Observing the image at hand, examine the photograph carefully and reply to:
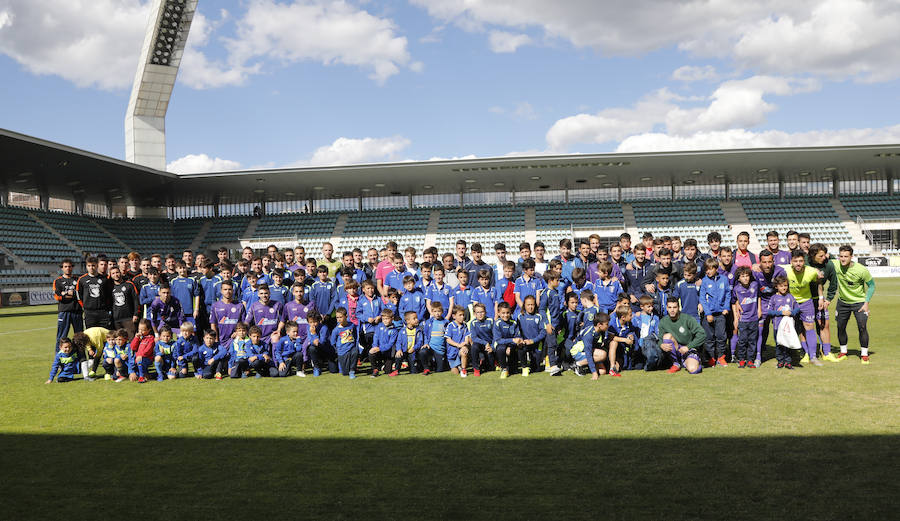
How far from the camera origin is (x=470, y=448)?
4.46 meters

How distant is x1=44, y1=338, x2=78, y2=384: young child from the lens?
25.8ft

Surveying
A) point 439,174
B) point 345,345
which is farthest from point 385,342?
point 439,174

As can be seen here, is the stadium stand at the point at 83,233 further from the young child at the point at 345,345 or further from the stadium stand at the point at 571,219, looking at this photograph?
the young child at the point at 345,345

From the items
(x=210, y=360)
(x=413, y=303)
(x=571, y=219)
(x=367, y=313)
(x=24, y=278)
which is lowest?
(x=210, y=360)

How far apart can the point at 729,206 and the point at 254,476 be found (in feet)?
126

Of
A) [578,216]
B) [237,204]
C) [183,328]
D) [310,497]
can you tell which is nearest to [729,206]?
[578,216]

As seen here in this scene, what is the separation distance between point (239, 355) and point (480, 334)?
3.30 meters

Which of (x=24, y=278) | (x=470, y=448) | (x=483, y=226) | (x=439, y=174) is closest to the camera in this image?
(x=470, y=448)

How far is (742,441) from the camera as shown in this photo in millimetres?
4473

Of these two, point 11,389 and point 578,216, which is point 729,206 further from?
point 11,389

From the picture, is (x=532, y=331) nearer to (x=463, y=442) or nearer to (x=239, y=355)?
(x=463, y=442)

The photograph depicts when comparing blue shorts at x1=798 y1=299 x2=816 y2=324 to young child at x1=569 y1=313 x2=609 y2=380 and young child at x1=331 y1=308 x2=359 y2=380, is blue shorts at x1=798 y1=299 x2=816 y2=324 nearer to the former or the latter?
young child at x1=569 y1=313 x2=609 y2=380

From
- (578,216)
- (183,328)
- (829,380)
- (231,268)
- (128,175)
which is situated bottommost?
(829,380)

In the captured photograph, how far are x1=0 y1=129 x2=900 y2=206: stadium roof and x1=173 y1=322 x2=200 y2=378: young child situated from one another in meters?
18.2
